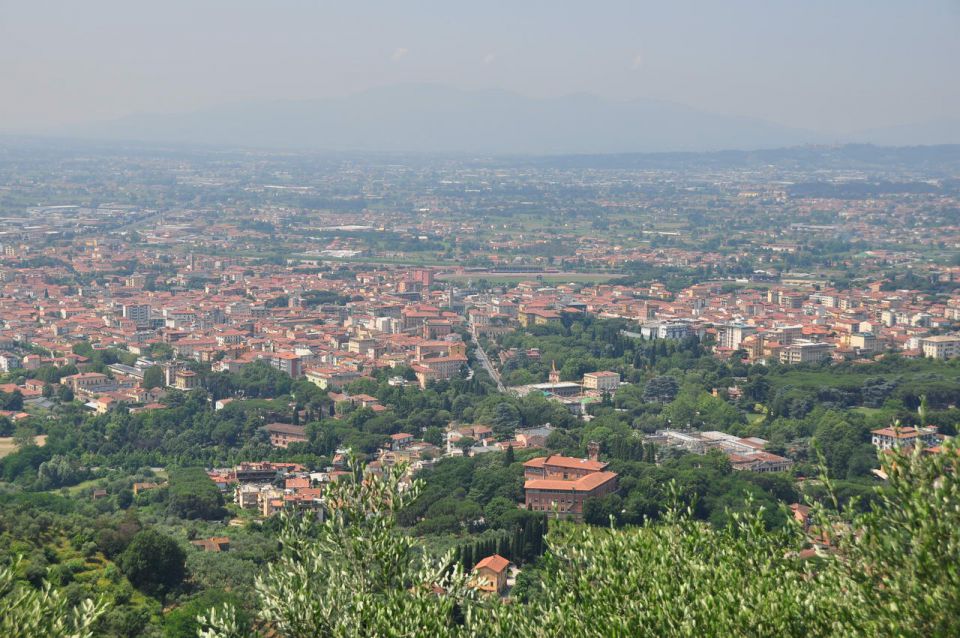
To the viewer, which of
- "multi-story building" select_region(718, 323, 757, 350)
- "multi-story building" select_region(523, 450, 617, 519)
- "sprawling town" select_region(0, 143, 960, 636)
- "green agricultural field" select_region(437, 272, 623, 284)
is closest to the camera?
"sprawling town" select_region(0, 143, 960, 636)

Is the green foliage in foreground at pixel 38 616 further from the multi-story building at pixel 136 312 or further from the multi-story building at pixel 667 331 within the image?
the multi-story building at pixel 136 312

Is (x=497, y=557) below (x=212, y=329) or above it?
above

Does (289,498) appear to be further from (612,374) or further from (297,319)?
(297,319)

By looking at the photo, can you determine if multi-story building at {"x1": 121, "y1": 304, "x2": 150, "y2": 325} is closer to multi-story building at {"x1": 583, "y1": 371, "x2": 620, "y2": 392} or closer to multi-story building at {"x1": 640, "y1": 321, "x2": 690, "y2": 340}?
multi-story building at {"x1": 640, "y1": 321, "x2": 690, "y2": 340}

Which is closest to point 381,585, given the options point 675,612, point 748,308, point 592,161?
point 675,612

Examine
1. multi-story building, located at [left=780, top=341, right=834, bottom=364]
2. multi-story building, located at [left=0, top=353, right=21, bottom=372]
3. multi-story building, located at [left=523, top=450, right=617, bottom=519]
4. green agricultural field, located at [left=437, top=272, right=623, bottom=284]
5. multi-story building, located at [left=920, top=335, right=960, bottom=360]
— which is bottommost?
green agricultural field, located at [left=437, top=272, right=623, bottom=284]

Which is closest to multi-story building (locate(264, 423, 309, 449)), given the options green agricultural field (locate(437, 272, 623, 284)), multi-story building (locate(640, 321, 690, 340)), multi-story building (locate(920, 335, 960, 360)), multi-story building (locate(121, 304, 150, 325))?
multi-story building (locate(640, 321, 690, 340))

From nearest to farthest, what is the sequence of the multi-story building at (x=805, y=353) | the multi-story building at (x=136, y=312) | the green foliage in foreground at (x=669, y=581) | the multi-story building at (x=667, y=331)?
the green foliage in foreground at (x=669, y=581) → the multi-story building at (x=805, y=353) → the multi-story building at (x=667, y=331) → the multi-story building at (x=136, y=312)

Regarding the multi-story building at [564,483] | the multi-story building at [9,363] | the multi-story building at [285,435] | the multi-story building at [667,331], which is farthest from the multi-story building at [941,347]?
the multi-story building at [9,363]
